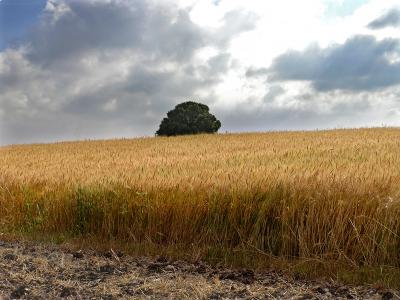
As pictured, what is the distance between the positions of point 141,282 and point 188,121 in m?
35.4

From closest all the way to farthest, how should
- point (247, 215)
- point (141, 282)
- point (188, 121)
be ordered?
point (141, 282) < point (247, 215) < point (188, 121)

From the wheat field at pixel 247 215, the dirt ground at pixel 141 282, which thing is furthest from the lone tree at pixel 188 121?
the dirt ground at pixel 141 282

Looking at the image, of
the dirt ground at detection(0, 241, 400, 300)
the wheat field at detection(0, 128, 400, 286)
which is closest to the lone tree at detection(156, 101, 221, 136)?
the wheat field at detection(0, 128, 400, 286)

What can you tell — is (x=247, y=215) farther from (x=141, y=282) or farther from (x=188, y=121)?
(x=188, y=121)

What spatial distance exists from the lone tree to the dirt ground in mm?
33950

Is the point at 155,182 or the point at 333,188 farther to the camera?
the point at 155,182

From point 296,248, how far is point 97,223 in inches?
125

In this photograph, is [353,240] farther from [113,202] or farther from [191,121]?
[191,121]

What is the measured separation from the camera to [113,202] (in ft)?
26.9

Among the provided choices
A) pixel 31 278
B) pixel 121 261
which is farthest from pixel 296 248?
pixel 31 278

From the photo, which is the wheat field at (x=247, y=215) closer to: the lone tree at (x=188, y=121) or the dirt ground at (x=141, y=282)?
the dirt ground at (x=141, y=282)

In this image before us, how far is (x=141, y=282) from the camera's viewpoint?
237 inches

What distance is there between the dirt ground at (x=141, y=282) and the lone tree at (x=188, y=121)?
34.0 meters

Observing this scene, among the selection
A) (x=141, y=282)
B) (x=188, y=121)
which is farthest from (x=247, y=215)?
(x=188, y=121)
